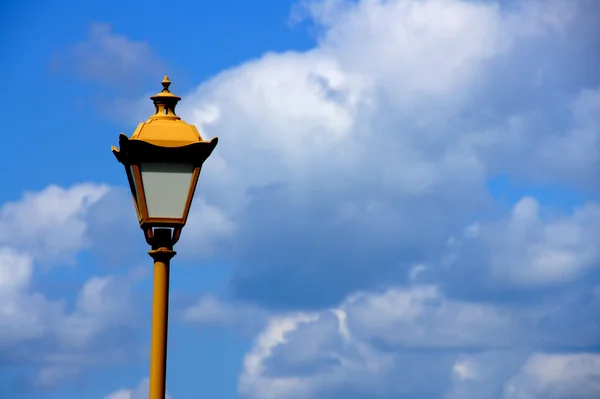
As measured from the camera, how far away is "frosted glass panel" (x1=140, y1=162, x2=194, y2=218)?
571 inches

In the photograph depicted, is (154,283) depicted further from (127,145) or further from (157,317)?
(127,145)

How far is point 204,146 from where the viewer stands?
47.7 feet

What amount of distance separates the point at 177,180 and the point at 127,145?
686 mm

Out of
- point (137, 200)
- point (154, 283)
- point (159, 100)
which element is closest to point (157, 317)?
point (154, 283)

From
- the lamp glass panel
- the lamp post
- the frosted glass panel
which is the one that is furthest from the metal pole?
the lamp glass panel

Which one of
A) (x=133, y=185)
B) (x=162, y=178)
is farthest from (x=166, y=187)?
(x=133, y=185)

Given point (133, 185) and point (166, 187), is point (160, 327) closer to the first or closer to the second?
point (166, 187)

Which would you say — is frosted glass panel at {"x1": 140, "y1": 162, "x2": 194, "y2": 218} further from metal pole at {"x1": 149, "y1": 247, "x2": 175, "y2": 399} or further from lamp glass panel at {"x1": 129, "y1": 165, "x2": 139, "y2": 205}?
metal pole at {"x1": 149, "y1": 247, "x2": 175, "y2": 399}

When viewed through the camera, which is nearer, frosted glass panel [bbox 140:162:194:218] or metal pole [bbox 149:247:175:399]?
metal pole [bbox 149:247:175:399]

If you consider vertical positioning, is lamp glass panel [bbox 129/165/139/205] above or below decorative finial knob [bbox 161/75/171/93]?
below

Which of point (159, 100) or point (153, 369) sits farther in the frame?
point (159, 100)

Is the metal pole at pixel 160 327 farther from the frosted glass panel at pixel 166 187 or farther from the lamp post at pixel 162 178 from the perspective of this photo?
the frosted glass panel at pixel 166 187

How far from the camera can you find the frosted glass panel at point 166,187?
1449 centimetres

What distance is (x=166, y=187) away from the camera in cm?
1453
